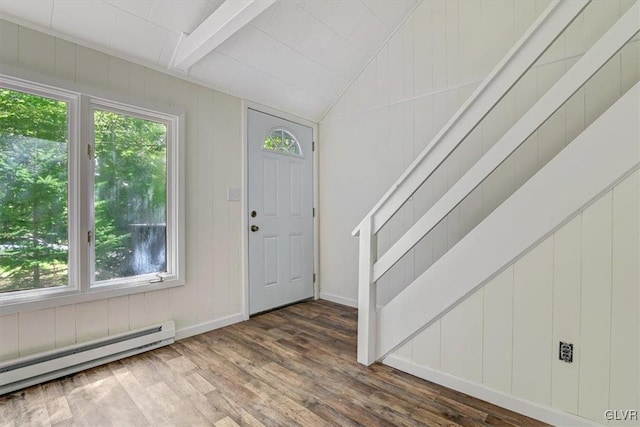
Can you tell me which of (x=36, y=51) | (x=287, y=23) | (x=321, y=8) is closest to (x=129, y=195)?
(x=36, y=51)

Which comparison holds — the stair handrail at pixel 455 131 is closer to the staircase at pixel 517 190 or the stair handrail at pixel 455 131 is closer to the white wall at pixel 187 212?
the staircase at pixel 517 190

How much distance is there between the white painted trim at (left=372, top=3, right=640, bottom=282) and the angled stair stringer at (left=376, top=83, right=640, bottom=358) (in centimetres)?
18

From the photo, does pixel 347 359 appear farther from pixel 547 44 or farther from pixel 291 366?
pixel 547 44

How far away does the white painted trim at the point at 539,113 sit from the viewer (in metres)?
1.33

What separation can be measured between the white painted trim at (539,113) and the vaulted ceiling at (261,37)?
190 cm

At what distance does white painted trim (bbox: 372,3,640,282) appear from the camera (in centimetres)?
133

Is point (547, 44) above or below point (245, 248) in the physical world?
above

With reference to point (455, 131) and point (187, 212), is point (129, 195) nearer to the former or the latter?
point (187, 212)

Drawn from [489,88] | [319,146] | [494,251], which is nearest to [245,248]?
[319,146]

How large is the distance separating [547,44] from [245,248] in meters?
2.71

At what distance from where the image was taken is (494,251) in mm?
1595

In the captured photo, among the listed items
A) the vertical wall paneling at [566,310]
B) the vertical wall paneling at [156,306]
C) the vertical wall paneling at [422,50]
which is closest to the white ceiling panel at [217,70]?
the vertical wall paneling at [422,50]

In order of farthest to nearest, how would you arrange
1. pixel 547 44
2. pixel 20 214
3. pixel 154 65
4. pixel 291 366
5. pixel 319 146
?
pixel 319 146
pixel 154 65
pixel 291 366
pixel 20 214
pixel 547 44

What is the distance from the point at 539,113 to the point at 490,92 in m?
0.27
